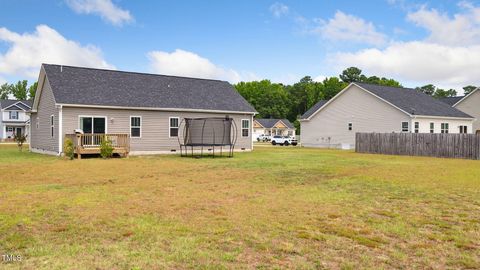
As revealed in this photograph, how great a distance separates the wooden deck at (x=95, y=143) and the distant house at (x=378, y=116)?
2038 cm

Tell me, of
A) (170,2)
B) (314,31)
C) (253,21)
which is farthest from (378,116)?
(170,2)

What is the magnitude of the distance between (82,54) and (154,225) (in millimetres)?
33120

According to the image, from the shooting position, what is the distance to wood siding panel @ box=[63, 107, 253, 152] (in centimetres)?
2161

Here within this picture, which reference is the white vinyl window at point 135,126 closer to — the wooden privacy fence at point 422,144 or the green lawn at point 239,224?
the green lawn at point 239,224

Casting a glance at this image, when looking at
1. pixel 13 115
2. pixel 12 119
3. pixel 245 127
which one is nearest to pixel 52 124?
pixel 245 127

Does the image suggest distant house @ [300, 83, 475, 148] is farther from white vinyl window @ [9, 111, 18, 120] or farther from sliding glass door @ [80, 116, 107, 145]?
white vinyl window @ [9, 111, 18, 120]

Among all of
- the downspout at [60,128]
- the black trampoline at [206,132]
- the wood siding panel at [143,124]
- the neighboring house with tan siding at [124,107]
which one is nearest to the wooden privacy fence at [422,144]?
the neighboring house with tan siding at [124,107]

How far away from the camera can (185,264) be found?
4379 mm

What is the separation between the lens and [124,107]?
22.8 meters

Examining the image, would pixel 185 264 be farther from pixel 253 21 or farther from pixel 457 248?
pixel 253 21

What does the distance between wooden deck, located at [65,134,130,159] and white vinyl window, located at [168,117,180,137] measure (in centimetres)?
359

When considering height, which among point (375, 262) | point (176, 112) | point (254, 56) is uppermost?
point (254, 56)

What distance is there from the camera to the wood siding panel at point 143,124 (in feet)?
70.9

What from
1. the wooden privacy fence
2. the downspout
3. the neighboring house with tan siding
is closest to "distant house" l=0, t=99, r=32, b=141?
the neighboring house with tan siding
